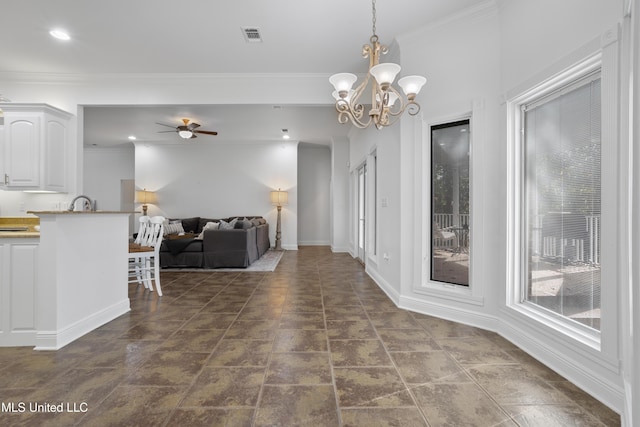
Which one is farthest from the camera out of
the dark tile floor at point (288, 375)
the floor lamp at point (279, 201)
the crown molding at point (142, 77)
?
the floor lamp at point (279, 201)

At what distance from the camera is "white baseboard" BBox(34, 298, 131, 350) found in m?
2.34

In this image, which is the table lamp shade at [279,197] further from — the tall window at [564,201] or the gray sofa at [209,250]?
the tall window at [564,201]

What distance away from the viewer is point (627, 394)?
58.2 inches

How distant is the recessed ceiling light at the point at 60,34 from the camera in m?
3.29

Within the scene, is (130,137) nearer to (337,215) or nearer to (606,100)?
(337,215)

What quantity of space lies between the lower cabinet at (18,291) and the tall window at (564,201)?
3947 millimetres

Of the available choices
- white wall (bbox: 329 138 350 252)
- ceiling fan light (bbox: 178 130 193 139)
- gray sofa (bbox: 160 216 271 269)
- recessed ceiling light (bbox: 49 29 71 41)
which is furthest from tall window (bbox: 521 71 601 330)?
ceiling fan light (bbox: 178 130 193 139)

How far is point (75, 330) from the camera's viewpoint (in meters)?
2.53

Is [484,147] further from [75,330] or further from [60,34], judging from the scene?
[60,34]

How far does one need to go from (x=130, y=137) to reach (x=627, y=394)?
31.7ft

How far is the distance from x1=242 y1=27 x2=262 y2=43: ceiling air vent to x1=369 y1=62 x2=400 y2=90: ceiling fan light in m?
1.85

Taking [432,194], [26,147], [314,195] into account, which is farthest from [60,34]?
[314,195]

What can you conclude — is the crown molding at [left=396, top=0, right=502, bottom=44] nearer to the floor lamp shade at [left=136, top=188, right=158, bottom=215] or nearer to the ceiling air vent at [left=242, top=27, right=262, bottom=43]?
the ceiling air vent at [left=242, top=27, right=262, bottom=43]

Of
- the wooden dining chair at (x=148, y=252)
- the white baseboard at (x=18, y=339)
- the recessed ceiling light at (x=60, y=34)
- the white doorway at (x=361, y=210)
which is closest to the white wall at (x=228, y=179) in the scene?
the white doorway at (x=361, y=210)
